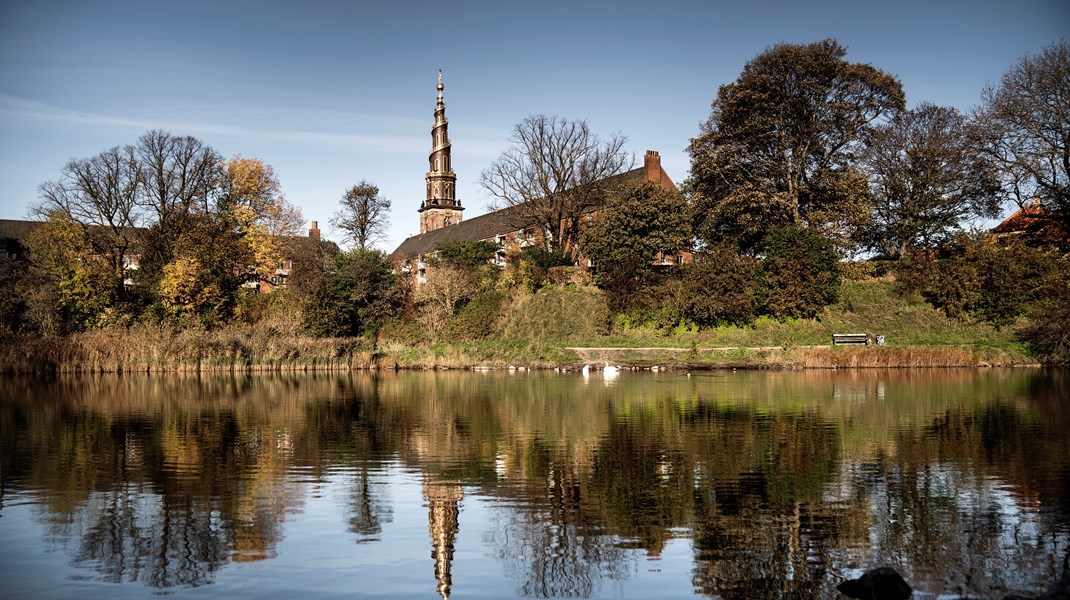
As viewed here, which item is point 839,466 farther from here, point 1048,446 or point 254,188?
point 254,188

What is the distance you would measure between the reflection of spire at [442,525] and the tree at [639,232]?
3861 centimetres

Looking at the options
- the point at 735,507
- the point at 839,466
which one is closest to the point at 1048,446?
the point at 839,466

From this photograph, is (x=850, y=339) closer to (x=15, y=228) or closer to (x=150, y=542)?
(x=150, y=542)

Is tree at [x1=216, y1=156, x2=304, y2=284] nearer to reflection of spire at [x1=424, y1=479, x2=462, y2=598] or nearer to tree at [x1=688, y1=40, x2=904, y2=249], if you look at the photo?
tree at [x1=688, y1=40, x2=904, y2=249]

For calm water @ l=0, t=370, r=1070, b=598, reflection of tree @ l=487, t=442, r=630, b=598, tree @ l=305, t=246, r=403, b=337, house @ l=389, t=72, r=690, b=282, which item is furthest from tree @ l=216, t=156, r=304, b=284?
reflection of tree @ l=487, t=442, r=630, b=598

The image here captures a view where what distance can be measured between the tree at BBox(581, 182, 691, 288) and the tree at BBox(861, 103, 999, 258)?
12686 millimetres

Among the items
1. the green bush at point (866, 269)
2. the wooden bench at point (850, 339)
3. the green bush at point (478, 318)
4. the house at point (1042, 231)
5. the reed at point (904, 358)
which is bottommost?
the reed at point (904, 358)

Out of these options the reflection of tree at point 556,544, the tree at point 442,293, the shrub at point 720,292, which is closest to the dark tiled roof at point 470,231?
the tree at point 442,293

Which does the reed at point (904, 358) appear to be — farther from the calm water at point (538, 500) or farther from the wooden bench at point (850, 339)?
the calm water at point (538, 500)

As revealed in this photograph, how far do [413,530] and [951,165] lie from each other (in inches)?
1994

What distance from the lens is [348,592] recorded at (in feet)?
27.8

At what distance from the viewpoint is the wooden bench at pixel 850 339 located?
142 feet

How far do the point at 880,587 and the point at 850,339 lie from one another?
1507 inches

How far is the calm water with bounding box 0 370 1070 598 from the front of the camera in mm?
8914
